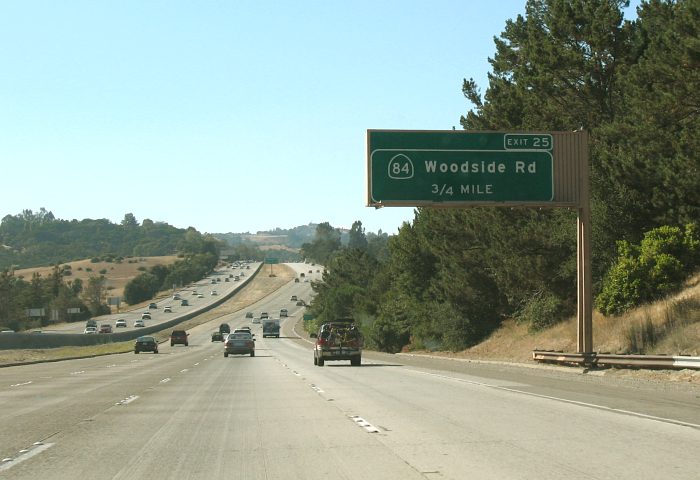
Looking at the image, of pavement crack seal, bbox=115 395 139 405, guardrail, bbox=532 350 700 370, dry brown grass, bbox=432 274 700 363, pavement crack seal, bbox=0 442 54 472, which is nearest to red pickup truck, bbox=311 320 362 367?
guardrail, bbox=532 350 700 370

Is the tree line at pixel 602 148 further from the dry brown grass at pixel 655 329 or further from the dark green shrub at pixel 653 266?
the dry brown grass at pixel 655 329

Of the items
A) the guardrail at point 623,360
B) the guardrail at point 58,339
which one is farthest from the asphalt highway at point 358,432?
the guardrail at point 58,339

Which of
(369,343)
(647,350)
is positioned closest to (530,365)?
(647,350)

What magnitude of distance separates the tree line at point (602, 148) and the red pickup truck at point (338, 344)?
9.70 meters

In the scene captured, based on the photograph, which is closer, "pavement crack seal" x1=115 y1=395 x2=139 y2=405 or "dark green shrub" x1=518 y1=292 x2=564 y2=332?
"pavement crack seal" x1=115 y1=395 x2=139 y2=405

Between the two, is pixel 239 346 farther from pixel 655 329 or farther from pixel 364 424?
pixel 364 424

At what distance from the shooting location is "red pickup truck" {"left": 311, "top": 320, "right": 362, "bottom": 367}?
39.4 m

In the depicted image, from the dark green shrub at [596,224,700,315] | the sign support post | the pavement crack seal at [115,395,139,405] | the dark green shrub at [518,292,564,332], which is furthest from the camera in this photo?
the dark green shrub at [518,292,564,332]

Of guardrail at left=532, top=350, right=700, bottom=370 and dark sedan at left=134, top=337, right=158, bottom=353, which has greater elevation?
guardrail at left=532, top=350, right=700, bottom=370

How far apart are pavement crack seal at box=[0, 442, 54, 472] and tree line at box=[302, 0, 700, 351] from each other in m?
24.8

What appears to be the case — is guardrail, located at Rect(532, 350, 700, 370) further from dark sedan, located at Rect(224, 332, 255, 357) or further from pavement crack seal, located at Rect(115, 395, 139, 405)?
dark sedan, located at Rect(224, 332, 255, 357)

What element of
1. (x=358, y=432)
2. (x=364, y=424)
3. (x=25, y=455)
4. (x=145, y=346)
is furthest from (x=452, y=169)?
(x=145, y=346)

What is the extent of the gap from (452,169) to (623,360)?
28.3ft

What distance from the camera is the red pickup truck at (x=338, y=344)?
39.4m
